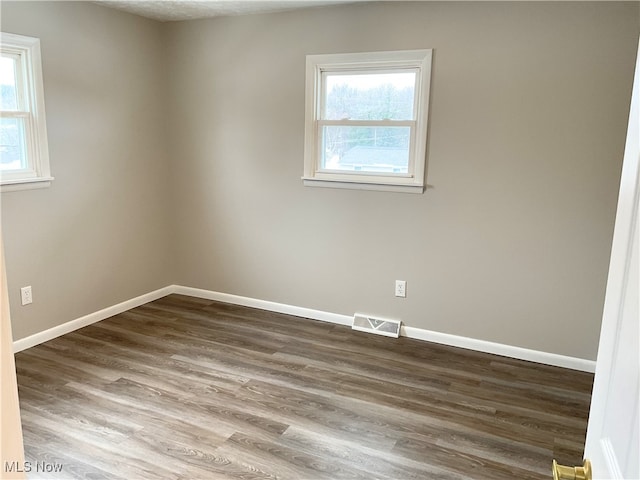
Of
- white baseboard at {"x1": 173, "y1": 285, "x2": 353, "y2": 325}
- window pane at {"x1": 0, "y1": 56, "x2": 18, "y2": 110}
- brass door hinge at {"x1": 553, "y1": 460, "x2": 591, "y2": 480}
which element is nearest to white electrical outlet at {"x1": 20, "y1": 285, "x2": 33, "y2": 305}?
window pane at {"x1": 0, "y1": 56, "x2": 18, "y2": 110}

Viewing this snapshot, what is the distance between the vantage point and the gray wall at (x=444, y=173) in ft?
10.3

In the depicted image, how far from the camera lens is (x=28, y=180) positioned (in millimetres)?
3342

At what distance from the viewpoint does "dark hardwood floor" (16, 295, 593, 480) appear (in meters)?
2.33

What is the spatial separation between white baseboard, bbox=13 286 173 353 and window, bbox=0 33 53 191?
1.06 meters

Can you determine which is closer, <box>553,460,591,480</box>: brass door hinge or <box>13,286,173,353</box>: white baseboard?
<box>553,460,591,480</box>: brass door hinge

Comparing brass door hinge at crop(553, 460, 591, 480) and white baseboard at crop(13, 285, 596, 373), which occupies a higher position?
brass door hinge at crop(553, 460, 591, 480)

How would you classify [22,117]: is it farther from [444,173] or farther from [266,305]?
[444,173]

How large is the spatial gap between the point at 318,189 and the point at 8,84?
2.24m

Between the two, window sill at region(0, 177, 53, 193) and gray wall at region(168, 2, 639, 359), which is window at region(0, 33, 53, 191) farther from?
gray wall at region(168, 2, 639, 359)

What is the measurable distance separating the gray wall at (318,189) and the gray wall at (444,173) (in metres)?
0.01

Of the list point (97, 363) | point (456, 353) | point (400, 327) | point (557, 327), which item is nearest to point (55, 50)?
point (97, 363)

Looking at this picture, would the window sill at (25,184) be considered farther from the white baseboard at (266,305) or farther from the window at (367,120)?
the window at (367,120)

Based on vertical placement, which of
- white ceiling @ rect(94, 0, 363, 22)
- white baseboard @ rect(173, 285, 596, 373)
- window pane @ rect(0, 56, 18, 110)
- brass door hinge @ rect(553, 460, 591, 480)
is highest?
white ceiling @ rect(94, 0, 363, 22)

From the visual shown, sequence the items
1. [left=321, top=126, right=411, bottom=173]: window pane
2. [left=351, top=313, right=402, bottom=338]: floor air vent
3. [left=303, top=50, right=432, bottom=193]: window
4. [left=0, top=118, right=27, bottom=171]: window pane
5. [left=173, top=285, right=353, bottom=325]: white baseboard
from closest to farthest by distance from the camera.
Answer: [left=0, top=118, right=27, bottom=171]: window pane < [left=303, top=50, right=432, bottom=193]: window < [left=321, top=126, right=411, bottom=173]: window pane < [left=351, top=313, right=402, bottom=338]: floor air vent < [left=173, top=285, right=353, bottom=325]: white baseboard
